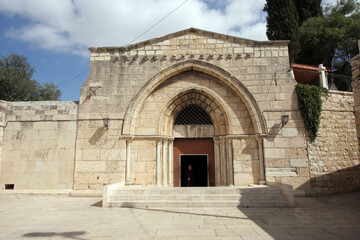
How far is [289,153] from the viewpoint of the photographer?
8695 mm

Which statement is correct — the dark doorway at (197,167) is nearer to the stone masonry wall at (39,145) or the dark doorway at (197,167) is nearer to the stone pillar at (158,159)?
the stone pillar at (158,159)

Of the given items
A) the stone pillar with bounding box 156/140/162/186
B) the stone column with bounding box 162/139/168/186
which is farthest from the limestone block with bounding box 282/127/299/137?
the stone pillar with bounding box 156/140/162/186

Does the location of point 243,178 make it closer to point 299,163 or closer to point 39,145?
point 299,163

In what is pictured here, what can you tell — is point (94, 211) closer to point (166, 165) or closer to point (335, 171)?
point (166, 165)

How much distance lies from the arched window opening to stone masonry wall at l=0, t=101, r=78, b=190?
4.22 meters

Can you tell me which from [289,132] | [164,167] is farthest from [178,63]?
[289,132]

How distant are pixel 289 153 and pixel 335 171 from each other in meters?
2.00

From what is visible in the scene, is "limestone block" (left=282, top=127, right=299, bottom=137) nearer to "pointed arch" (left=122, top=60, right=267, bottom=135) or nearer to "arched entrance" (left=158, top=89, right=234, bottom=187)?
"pointed arch" (left=122, top=60, right=267, bottom=135)

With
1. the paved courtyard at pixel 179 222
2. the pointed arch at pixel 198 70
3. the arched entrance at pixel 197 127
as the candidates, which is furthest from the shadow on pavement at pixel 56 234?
the arched entrance at pixel 197 127

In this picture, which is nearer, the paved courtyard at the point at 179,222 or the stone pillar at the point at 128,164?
the paved courtyard at the point at 179,222

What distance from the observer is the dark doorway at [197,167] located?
32.8ft

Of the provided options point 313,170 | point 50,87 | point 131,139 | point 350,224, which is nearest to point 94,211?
point 131,139

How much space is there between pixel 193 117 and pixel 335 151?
5.64m

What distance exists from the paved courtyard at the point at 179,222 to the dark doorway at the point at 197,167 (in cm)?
355
